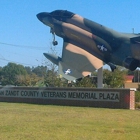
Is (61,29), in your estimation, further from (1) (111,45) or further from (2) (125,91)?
(2) (125,91)

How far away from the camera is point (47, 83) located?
139 feet

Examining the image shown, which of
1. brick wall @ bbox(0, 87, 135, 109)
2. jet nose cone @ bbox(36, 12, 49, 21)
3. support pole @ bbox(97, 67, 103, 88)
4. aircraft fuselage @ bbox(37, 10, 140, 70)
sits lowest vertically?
brick wall @ bbox(0, 87, 135, 109)

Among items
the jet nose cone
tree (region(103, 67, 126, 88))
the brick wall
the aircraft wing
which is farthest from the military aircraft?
tree (region(103, 67, 126, 88))

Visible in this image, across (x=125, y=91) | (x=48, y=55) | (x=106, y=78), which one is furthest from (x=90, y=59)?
(x=106, y=78)

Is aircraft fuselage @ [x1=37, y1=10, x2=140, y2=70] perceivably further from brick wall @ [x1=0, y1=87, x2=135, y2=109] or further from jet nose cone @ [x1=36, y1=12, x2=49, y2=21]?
brick wall @ [x1=0, y1=87, x2=135, y2=109]

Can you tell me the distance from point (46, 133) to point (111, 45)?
21031 millimetres

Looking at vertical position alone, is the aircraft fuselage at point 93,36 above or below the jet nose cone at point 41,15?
below

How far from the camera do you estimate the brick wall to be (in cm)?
2487

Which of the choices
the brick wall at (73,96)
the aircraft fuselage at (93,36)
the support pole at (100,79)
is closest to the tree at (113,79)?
the aircraft fuselage at (93,36)

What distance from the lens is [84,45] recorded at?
33.1m

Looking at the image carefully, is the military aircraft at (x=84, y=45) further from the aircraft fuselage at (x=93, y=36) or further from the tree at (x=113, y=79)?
the tree at (x=113, y=79)

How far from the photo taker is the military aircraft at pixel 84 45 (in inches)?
1222

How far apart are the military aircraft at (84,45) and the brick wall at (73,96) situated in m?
2.87

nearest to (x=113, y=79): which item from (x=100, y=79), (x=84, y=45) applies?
(x=84, y=45)
